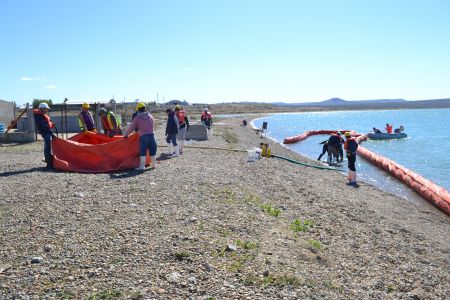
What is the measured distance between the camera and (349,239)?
9.05m

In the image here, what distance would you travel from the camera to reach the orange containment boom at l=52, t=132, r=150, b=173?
12.9m

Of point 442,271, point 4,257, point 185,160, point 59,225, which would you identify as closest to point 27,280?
point 4,257

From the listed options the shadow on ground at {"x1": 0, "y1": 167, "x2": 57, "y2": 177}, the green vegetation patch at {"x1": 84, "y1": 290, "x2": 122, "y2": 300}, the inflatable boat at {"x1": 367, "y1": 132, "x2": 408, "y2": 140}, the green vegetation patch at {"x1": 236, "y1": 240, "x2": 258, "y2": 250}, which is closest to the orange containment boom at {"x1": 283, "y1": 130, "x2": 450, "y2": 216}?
the green vegetation patch at {"x1": 236, "y1": 240, "x2": 258, "y2": 250}

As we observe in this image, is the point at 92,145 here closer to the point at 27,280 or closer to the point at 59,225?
the point at 59,225

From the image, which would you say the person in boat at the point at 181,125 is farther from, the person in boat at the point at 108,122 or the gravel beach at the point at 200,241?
the gravel beach at the point at 200,241

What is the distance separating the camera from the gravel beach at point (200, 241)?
5.69m

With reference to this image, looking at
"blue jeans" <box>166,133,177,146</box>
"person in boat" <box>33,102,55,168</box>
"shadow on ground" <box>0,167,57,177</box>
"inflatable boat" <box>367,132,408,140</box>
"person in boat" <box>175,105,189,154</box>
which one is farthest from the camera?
"inflatable boat" <box>367,132,408,140</box>

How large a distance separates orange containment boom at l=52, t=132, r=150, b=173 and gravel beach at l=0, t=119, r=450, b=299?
807 millimetres

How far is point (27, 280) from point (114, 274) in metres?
1.09

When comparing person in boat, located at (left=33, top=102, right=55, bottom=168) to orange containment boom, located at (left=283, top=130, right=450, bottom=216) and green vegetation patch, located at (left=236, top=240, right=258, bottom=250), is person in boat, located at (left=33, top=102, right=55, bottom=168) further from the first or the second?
orange containment boom, located at (left=283, top=130, right=450, bottom=216)

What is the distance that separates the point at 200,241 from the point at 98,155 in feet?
22.9

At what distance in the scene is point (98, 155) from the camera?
12945 mm

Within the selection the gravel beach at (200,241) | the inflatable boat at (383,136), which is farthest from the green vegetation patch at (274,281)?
the inflatable boat at (383,136)

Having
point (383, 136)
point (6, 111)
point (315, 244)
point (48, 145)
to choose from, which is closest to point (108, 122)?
point (48, 145)
